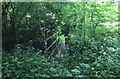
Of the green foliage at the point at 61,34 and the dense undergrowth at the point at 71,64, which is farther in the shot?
the green foliage at the point at 61,34

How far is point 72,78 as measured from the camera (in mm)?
2049

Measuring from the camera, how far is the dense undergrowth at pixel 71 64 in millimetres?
2031

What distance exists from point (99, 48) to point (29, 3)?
98cm

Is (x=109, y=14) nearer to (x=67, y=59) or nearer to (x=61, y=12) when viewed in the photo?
(x=61, y=12)

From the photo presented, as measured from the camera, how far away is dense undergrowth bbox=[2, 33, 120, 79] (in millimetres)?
2031

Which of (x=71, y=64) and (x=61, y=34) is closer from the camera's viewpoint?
(x=71, y=64)

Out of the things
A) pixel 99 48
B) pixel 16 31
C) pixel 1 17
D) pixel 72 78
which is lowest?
Answer: pixel 72 78

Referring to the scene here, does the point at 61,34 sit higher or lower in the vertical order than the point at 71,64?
higher

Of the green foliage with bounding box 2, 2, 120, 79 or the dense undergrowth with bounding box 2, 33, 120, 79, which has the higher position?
the green foliage with bounding box 2, 2, 120, 79

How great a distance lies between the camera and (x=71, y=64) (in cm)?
240

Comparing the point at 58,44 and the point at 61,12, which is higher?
the point at 61,12

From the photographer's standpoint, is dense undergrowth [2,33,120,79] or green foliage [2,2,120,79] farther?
green foliage [2,2,120,79]

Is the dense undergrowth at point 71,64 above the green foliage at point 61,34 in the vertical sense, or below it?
below

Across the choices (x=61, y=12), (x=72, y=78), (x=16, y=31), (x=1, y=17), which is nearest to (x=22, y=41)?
(x=16, y=31)
